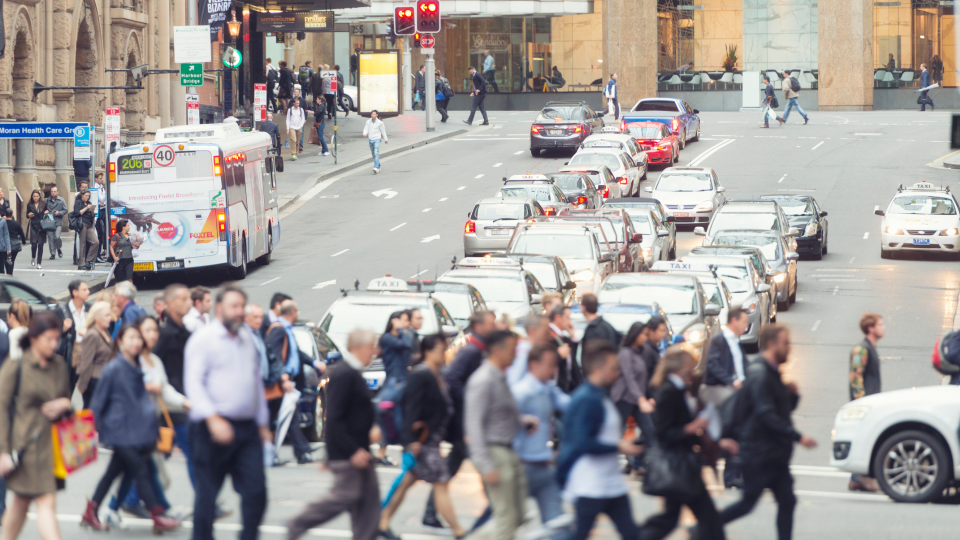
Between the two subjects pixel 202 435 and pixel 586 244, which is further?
pixel 586 244

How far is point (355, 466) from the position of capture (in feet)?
25.2

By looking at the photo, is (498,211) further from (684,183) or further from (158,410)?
(158,410)

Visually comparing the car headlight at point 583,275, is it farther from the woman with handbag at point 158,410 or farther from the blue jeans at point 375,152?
the blue jeans at point 375,152

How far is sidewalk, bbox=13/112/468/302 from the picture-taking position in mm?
26125

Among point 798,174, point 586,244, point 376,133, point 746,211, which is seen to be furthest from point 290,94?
point 586,244

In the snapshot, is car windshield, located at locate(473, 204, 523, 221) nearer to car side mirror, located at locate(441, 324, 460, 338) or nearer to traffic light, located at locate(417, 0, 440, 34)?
car side mirror, located at locate(441, 324, 460, 338)

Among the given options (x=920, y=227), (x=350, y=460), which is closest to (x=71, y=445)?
(x=350, y=460)

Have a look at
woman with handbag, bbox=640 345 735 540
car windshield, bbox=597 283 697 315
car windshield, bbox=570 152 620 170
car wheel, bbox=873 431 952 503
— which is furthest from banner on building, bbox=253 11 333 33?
woman with handbag, bbox=640 345 735 540

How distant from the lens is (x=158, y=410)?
30.8ft

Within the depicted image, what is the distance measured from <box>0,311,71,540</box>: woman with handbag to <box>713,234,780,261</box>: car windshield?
1936 centimetres

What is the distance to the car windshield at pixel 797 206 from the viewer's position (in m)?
30.5

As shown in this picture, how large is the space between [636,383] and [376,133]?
31.2 m

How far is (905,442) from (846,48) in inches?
2203

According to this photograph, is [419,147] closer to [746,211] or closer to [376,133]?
[376,133]
